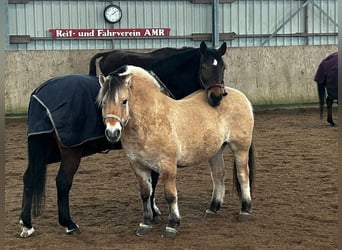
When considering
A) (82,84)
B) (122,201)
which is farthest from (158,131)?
(122,201)

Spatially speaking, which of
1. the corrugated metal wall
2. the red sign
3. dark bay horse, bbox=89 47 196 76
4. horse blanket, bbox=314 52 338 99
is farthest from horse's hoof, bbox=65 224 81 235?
the red sign

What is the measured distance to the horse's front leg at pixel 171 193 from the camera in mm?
3920

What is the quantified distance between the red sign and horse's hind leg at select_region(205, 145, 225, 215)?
10.7 meters

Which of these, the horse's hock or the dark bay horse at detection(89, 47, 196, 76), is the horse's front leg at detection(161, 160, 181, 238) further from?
the horse's hock

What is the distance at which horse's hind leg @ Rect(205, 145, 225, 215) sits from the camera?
4664mm

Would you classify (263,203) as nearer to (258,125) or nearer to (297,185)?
(297,185)

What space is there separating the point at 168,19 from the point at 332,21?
4.70m

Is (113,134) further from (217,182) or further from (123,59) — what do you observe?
(123,59)

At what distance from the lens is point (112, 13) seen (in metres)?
14.9

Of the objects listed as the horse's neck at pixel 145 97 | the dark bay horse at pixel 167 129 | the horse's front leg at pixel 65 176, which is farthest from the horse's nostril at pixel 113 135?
the horse's front leg at pixel 65 176

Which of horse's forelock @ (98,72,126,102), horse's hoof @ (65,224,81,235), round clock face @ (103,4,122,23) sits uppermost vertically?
round clock face @ (103,4,122,23)

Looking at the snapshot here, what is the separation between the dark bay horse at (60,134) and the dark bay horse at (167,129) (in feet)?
0.85

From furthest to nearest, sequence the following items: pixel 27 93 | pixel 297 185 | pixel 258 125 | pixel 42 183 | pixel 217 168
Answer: pixel 27 93
pixel 258 125
pixel 297 185
pixel 217 168
pixel 42 183

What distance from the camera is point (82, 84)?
4145 mm
